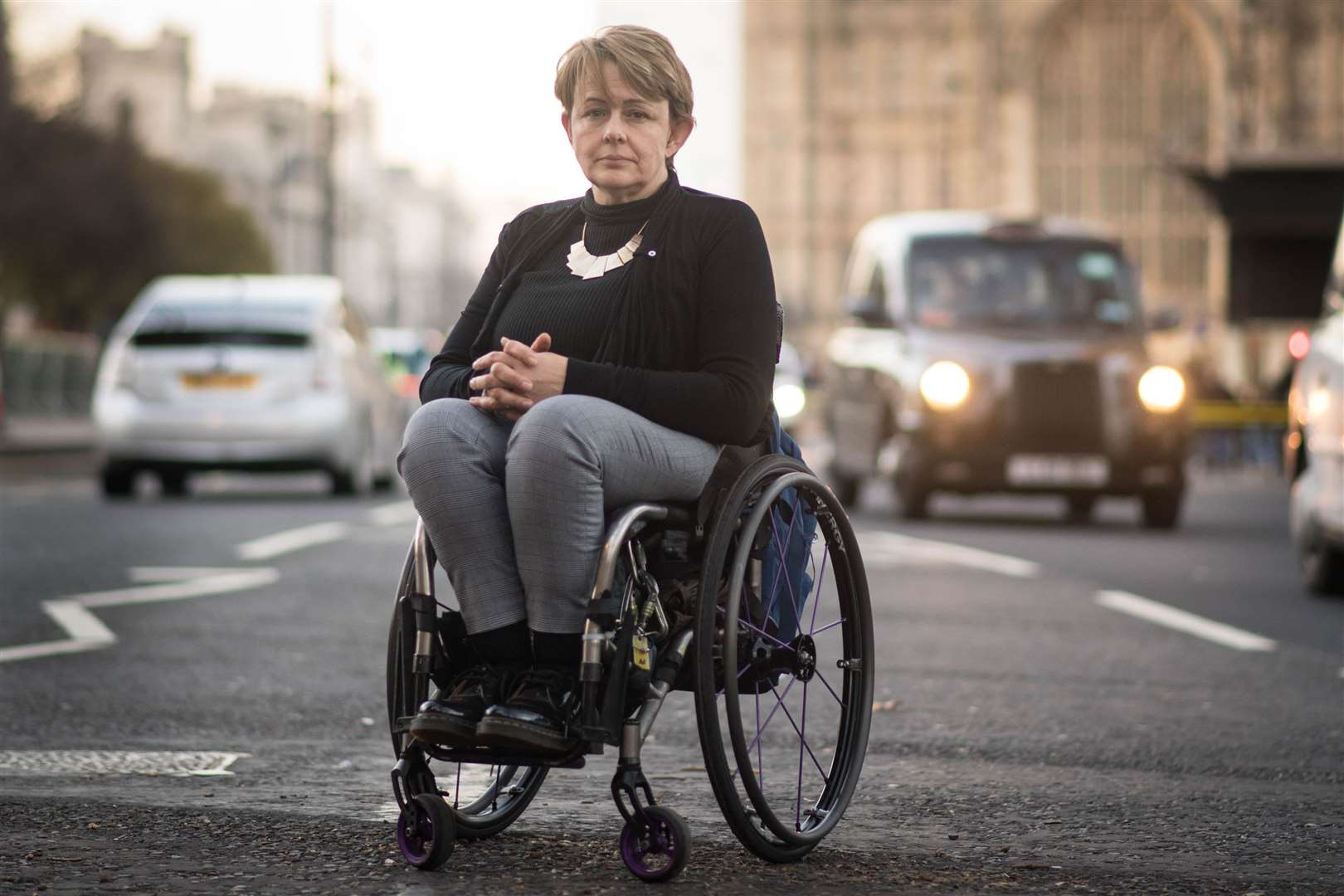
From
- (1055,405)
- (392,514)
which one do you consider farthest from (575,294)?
(1055,405)

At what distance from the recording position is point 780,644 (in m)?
4.59

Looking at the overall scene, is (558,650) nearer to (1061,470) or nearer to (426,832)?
(426,832)

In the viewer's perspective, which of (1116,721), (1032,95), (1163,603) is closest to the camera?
(1116,721)

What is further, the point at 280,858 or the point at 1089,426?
the point at 1089,426

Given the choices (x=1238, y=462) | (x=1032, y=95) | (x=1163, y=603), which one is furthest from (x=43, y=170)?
(x=1032, y=95)

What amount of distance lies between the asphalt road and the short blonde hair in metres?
1.42

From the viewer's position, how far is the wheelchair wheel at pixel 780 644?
4176 millimetres

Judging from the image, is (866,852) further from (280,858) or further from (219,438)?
(219,438)

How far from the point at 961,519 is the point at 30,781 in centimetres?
1312

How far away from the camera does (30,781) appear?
207 inches

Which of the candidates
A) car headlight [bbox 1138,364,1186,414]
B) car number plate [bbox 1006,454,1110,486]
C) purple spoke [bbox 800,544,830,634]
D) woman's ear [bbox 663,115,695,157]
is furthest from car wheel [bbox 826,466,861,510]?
woman's ear [bbox 663,115,695,157]

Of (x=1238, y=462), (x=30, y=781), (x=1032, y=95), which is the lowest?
(x=1238, y=462)

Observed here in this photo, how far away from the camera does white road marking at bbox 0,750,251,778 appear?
5.44m

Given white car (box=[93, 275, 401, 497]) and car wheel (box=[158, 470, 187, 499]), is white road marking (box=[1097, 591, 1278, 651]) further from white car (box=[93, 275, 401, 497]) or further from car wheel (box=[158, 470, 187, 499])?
car wheel (box=[158, 470, 187, 499])
